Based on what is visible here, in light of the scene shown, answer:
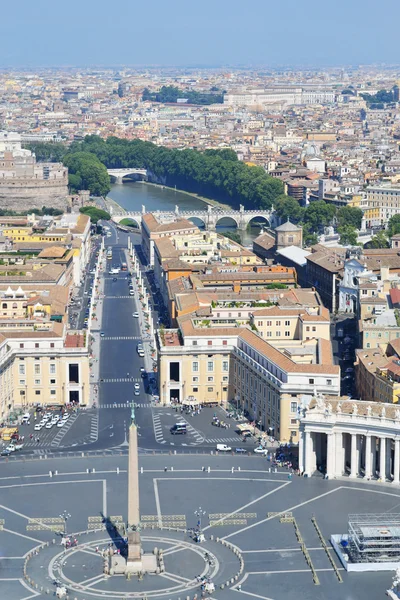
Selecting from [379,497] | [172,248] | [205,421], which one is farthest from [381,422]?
[172,248]

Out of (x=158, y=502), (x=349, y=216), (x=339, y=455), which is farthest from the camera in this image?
(x=349, y=216)

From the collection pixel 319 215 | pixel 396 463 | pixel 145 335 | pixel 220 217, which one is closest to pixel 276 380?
pixel 396 463

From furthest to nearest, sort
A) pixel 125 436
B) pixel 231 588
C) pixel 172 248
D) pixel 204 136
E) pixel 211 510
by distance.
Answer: pixel 204 136
pixel 172 248
pixel 125 436
pixel 211 510
pixel 231 588

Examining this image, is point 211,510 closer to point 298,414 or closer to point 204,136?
point 298,414

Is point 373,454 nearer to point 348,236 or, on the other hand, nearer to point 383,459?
point 383,459

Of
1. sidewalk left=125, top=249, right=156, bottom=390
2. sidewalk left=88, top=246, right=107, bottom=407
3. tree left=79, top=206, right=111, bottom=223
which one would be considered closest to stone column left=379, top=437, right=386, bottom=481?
sidewalk left=88, top=246, right=107, bottom=407

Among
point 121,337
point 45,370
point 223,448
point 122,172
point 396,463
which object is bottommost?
point 223,448

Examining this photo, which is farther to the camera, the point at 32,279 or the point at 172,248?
the point at 172,248
